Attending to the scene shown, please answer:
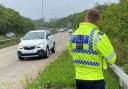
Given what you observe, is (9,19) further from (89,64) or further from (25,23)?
(89,64)

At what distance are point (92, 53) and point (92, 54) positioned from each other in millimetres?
14

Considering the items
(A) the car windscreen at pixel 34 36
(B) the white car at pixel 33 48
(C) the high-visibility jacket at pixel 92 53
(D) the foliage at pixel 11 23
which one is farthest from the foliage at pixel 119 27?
(D) the foliage at pixel 11 23

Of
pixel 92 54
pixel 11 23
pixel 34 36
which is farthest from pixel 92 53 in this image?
pixel 11 23

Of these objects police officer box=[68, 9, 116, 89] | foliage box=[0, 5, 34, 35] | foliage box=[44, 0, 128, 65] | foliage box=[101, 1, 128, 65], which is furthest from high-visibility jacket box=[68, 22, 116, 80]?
foliage box=[0, 5, 34, 35]

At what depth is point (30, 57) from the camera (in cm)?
2564

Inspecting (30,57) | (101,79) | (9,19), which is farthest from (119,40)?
(9,19)

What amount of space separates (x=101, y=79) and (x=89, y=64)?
261 mm

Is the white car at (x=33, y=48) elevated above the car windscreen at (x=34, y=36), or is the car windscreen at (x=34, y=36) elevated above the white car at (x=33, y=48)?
the car windscreen at (x=34, y=36)

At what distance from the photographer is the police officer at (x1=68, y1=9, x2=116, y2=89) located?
5.91 metres

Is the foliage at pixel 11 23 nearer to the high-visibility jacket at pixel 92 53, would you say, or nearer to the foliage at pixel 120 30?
the foliage at pixel 120 30

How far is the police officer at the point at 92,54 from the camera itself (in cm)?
591

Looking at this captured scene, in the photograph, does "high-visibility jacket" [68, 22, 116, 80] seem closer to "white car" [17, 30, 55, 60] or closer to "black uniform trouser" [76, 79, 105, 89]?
"black uniform trouser" [76, 79, 105, 89]

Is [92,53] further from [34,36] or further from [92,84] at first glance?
[34,36]

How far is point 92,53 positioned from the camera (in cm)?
597
